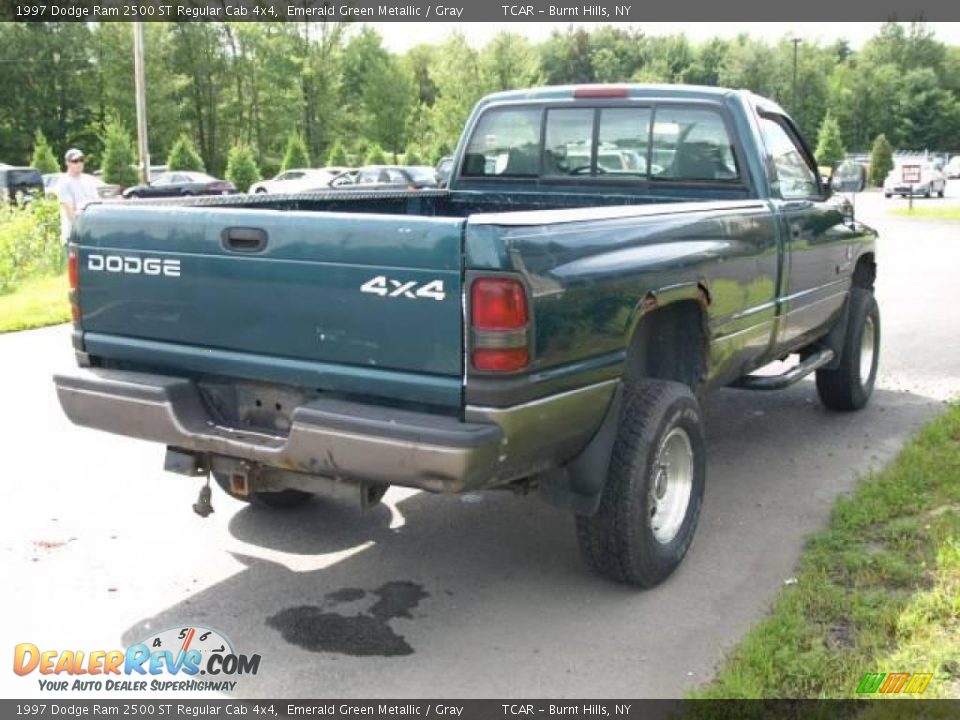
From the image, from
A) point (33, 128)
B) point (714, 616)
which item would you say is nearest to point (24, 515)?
point (714, 616)

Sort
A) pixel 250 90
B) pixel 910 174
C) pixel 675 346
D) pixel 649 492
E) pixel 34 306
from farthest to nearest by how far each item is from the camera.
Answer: pixel 250 90 → pixel 910 174 → pixel 34 306 → pixel 675 346 → pixel 649 492

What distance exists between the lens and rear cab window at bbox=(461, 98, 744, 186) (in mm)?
5746

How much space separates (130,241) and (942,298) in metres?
10.8

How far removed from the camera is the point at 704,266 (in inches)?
182

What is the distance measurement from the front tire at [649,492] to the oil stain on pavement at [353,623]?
80 cm

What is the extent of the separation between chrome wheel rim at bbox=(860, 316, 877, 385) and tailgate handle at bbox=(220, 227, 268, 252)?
5.01m

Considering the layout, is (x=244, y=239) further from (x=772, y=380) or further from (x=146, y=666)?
(x=772, y=380)

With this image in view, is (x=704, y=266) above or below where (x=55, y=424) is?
above

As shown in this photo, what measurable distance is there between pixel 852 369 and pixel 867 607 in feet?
11.1

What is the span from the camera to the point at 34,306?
11.7 m

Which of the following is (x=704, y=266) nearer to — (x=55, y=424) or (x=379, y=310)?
(x=379, y=310)

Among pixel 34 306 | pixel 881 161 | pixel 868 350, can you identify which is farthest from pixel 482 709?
pixel 881 161

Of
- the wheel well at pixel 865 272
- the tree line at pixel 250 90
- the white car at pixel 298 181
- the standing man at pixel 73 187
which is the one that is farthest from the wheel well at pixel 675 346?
the tree line at pixel 250 90

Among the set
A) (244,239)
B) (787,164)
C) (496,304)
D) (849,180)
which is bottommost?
(496,304)
